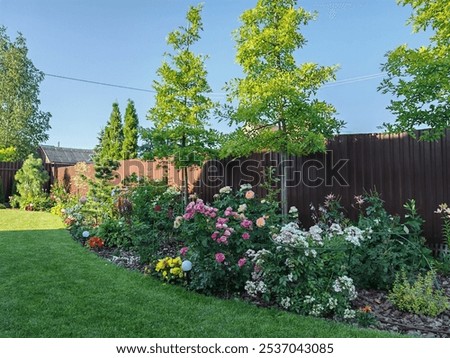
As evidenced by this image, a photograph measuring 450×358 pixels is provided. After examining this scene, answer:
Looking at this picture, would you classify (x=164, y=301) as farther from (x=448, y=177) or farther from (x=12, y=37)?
(x=12, y=37)

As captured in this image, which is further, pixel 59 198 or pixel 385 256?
pixel 59 198

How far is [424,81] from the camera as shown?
332 centimetres

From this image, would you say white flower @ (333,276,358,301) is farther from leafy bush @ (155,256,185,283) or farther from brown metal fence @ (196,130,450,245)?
brown metal fence @ (196,130,450,245)

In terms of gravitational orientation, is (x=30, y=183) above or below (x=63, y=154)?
below

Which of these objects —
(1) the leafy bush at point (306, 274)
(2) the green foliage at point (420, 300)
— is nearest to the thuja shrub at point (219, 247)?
(1) the leafy bush at point (306, 274)

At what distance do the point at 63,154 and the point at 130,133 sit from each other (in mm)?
13808

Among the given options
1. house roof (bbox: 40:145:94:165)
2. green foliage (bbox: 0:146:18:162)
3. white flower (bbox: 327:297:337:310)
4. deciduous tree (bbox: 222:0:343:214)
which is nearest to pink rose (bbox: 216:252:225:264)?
white flower (bbox: 327:297:337:310)

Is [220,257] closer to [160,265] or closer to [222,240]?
[222,240]

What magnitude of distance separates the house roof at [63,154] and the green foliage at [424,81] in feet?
77.0

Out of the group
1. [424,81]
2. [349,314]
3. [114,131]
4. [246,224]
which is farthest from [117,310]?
[114,131]

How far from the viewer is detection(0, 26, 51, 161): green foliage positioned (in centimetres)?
1355

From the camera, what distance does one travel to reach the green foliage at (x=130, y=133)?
14547mm

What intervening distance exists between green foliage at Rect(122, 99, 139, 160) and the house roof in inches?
418

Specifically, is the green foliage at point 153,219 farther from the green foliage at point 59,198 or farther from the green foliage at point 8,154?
the green foliage at point 8,154
